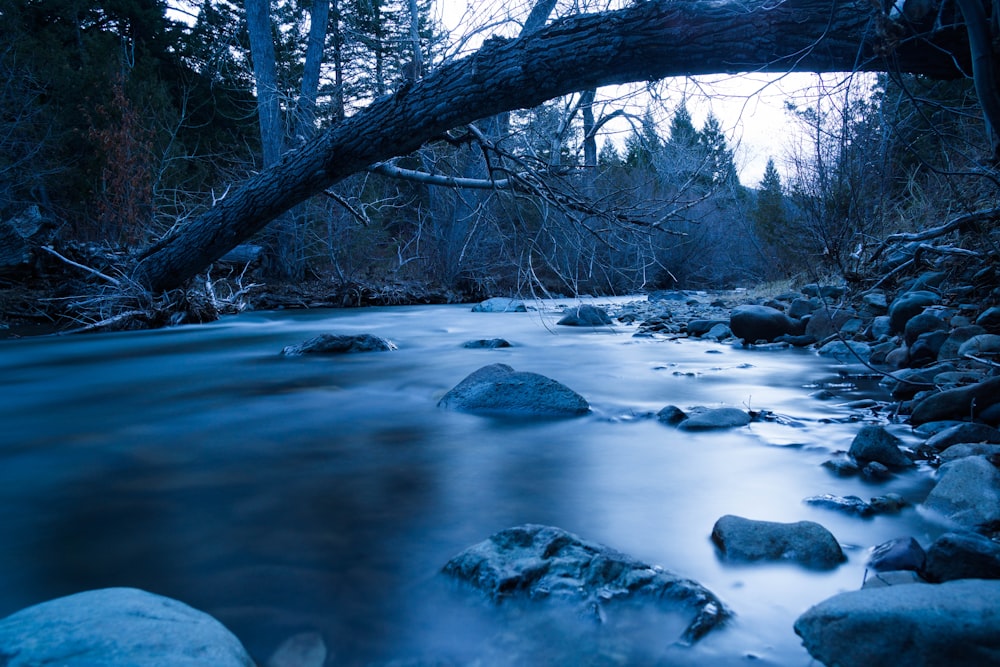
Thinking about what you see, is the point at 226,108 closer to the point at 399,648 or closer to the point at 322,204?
the point at 322,204

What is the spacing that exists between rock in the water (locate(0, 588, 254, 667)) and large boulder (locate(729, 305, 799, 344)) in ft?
23.1

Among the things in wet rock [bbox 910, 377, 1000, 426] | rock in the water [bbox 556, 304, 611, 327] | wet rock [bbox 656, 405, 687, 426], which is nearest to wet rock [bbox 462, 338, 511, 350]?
rock in the water [bbox 556, 304, 611, 327]

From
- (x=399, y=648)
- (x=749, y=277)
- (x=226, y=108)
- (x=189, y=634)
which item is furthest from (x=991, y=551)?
(x=226, y=108)

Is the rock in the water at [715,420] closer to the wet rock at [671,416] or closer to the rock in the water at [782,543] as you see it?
the wet rock at [671,416]

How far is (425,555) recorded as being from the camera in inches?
93.6

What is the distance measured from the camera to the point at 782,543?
86.6 inches

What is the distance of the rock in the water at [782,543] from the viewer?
2.14m

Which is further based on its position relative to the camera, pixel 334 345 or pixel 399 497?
pixel 334 345

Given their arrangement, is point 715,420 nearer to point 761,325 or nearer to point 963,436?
point 963,436

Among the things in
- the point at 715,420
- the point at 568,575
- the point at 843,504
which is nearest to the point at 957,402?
the point at 715,420

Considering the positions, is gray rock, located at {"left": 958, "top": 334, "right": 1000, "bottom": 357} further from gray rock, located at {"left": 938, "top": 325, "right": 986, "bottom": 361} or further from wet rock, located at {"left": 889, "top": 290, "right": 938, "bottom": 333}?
wet rock, located at {"left": 889, "top": 290, "right": 938, "bottom": 333}

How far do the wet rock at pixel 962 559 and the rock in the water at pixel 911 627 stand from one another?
0.63 ft

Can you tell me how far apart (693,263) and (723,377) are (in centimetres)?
1473

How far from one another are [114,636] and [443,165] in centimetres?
698
